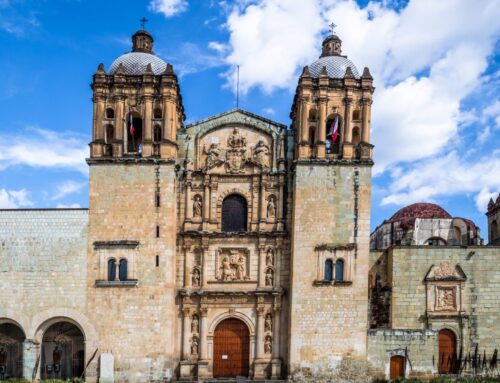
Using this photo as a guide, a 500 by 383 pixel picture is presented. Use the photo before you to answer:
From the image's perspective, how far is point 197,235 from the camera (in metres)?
29.2

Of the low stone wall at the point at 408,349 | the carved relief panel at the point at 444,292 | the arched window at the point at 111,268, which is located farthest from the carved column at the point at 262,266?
the carved relief panel at the point at 444,292

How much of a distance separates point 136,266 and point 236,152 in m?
6.98

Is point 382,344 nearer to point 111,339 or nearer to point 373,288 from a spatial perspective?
point 373,288

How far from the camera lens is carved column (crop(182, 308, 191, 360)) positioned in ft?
94.5

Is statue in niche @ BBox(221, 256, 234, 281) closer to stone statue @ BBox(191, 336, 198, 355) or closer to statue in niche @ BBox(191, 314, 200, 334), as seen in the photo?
statue in niche @ BBox(191, 314, 200, 334)

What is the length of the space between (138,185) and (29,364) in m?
9.04

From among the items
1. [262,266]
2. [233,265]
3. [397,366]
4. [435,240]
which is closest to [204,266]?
[233,265]

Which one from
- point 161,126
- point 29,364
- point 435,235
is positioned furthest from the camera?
point 435,235

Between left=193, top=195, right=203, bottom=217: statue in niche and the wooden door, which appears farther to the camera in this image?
left=193, top=195, right=203, bottom=217: statue in niche

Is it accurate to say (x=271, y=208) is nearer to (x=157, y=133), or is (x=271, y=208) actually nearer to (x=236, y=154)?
(x=236, y=154)

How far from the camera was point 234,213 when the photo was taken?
29.9 meters

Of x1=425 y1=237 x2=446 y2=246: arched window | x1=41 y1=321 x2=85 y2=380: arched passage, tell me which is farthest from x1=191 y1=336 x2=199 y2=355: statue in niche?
x1=425 y1=237 x2=446 y2=246: arched window

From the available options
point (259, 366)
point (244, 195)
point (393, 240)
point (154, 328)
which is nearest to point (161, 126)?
point (244, 195)

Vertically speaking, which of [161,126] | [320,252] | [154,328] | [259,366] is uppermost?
[161,126]
